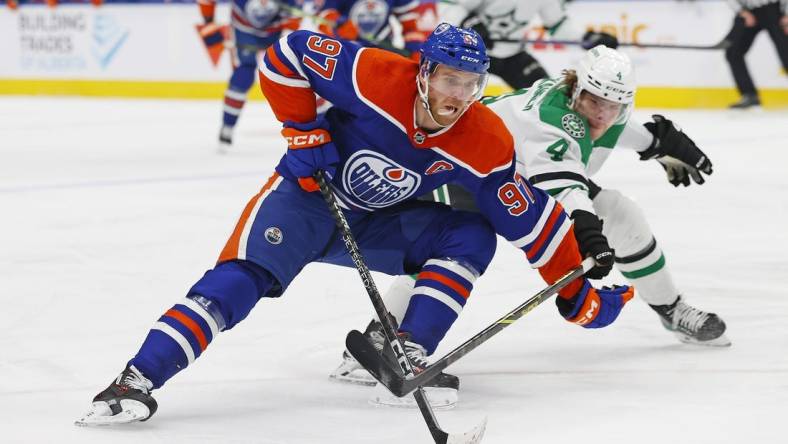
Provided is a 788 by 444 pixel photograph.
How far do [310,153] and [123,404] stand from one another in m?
0.64

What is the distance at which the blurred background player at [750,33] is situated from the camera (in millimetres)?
8406

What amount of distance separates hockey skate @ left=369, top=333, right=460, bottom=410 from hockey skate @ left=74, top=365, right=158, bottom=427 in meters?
0.48

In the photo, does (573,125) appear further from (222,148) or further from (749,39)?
(749,39)

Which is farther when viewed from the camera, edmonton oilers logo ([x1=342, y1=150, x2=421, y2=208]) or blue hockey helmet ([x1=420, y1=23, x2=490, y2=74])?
edmonton oilers logo ([x1=342, y1=150, x2=421, y2=208])

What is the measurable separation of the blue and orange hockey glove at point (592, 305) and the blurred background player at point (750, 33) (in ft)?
20.1

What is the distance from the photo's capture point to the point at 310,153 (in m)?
2.54

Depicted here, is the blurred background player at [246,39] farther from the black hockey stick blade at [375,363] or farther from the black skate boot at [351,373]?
Answer: the black hockey stick blade at [375,363]

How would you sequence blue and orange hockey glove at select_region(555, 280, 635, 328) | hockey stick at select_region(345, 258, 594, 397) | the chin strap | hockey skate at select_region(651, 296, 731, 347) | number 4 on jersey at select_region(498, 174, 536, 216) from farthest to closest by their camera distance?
hockey skate at select_region(651, 296, 731, 347) < blue and orange hockey glove at select_region(555, 280, 635, 328) < number 4 on jersey at select_region(498, 174, 536, 216) < the chin strap < hockey stick at select_region(345, 258, 594, 397)

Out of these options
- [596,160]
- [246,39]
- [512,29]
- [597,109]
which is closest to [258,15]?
[246,39]

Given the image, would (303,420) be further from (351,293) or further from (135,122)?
(135,122)

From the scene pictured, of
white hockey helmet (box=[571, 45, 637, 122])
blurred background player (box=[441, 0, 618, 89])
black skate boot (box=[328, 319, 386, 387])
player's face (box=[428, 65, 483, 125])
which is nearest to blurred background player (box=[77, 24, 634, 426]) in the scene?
player's face (box=[428, 65, 483, 125])

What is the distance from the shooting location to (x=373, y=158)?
2557mm

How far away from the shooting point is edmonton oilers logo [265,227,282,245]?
2.50m

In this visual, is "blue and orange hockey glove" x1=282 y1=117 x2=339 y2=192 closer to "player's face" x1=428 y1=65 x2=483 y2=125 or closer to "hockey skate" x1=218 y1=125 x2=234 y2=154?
"player's face" x1=428 y1=65 x2=483 y2=125
